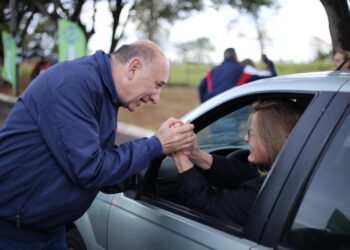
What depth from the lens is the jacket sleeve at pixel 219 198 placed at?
1.93m

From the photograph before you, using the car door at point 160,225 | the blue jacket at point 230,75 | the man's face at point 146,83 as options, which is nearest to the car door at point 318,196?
the car door at point 160,225

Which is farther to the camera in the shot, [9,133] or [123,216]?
[123,216]

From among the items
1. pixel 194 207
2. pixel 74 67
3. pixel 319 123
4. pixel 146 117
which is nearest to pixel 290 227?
pixel 319 123

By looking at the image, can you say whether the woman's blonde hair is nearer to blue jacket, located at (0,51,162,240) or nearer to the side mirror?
blue jacket, located at (0,51,162,240)

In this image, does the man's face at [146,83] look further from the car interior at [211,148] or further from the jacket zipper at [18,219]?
the jacket zipper at [18,219]

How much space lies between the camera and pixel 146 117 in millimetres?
14711

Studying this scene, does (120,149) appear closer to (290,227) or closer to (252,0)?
(290,227)

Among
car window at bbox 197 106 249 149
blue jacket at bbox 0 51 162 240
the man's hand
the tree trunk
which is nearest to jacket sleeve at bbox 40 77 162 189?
blue jacket at bbox 0 51 162 240

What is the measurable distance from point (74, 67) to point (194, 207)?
2.50ft

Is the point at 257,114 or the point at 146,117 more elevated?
the point at 257,114

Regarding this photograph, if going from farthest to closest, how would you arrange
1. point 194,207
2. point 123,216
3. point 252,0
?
1. point 252,0
2. point 123,216
3. point 194,207

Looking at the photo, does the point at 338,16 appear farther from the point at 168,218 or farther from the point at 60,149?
the point at 60,149

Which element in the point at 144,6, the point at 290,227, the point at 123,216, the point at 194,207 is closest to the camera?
the point at 290,227

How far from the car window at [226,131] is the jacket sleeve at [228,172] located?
0.16 m
